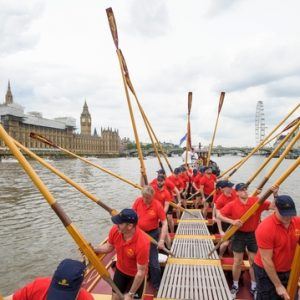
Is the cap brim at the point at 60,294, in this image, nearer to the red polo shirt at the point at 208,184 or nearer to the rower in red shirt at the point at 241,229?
the rower in red shirt at the point at 241,229

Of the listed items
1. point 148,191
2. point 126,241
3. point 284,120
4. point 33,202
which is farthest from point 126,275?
point 33,202

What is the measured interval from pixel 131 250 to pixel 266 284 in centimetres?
193

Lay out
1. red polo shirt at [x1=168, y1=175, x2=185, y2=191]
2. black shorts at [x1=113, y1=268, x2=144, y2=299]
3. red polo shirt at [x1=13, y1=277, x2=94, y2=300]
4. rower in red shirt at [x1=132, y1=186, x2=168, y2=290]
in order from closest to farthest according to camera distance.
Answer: red polo shirt at [x1=13, y1=277, x2=94, y2=300] → black shorts at [x1=113, y1=268, x2=144, y2=299] → rower in red shirt at [x1=132, y1=186, x2=168, y2=290] → red polo shirt at [x1=168, y1=175, x2=185, y2=191]

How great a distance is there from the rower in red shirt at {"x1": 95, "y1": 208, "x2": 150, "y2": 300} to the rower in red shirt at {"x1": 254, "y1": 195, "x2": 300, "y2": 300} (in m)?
1.61

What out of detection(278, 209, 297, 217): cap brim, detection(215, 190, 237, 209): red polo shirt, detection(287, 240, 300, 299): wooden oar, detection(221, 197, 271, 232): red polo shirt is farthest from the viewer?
detection(215, 190, 237, 209): red polo shirt

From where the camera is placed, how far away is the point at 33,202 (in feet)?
82.8

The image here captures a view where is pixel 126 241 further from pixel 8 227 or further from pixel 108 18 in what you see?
pixel 8 227

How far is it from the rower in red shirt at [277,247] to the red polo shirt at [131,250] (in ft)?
5.15

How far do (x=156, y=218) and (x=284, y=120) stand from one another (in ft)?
19.0

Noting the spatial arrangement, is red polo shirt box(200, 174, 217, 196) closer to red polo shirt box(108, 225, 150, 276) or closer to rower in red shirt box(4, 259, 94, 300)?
red polo shirt box(108, 225, 150, 276)

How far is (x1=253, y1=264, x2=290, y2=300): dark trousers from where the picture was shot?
4.52 m

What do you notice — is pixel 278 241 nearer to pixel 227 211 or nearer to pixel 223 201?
pixel 227 211

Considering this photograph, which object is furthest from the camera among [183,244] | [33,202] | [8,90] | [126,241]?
[8,90]

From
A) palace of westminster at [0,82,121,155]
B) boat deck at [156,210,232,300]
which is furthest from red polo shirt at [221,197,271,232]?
palace of westminster at [0,82,121,155]
